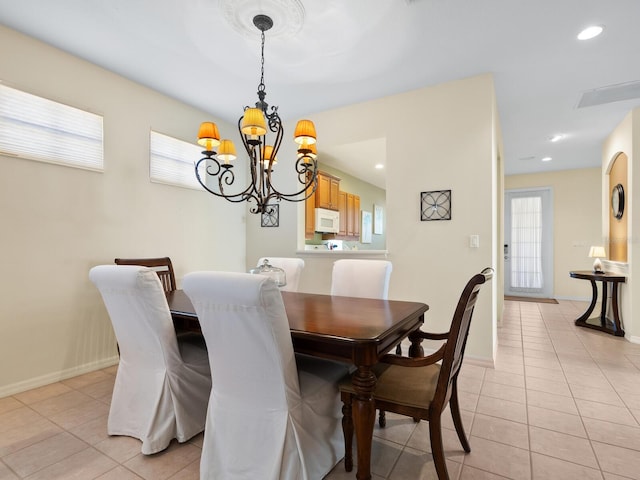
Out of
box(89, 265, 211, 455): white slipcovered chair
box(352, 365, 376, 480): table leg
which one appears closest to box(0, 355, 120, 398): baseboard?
box(89, 265, 211, 455): white slipcovered chair

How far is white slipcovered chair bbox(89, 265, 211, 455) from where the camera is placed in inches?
67.0

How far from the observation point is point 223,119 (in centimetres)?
→ 425

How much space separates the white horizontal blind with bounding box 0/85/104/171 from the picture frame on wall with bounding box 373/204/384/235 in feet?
18.8

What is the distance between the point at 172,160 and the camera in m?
3.63

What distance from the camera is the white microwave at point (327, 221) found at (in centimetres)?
472

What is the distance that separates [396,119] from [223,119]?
219cm

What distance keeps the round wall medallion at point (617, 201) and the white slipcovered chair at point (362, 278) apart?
12.4 feet

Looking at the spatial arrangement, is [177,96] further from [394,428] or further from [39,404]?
[394,428]

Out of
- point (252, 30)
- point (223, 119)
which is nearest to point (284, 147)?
point (223, 119)

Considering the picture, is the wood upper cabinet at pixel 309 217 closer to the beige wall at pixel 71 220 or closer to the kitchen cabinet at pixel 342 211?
the kitchen cabinet at pixel 342 211

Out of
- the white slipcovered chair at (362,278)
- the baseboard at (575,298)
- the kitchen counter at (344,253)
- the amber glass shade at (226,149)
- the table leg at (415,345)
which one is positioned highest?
the amber glass shade at (226,149)

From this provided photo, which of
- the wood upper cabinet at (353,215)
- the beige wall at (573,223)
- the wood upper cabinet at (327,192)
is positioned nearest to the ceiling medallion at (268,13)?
the wood upper cabinet at (327,192)

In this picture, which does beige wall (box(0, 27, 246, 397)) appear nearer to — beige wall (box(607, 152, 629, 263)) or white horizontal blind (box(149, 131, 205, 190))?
white horizontal blind (box(149, 131, 205, 190))

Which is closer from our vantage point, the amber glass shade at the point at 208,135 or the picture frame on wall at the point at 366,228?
the amber glass shade at the point at 208,135
